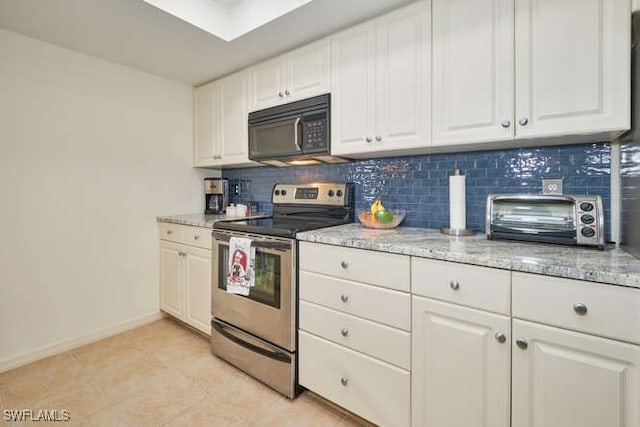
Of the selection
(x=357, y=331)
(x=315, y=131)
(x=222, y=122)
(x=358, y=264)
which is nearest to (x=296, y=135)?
(x=315, y=131)

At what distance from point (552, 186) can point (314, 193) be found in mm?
1453

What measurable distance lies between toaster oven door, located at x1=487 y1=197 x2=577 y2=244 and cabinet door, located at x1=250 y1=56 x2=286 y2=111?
1.59 m

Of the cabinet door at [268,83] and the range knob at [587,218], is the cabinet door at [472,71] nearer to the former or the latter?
the range knob at [587,218]

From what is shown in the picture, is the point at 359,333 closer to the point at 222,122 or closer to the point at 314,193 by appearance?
the point at 314,193

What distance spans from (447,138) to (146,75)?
8.33 ft

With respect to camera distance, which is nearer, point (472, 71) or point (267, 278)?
point (472, 71)

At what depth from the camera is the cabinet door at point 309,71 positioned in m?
1.97

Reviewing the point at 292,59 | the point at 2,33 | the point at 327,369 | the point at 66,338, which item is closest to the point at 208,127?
the point at 292,59

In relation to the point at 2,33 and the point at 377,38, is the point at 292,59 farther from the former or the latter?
the point at 2,33

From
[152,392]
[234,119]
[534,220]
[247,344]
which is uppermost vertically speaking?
[234,119]

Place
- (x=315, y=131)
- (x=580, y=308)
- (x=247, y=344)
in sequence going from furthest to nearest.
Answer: (x=315, y=131) → (x=247, y=344) → (x=580, y=308)

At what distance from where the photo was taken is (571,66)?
1.24 m

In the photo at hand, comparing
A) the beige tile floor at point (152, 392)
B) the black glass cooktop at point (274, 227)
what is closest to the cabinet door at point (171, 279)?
the beige tile floor at point (152, 392)

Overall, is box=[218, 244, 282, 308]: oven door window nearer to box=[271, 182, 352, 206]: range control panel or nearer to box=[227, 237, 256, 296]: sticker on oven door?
box=[227, 237, 256, 296]: sticker on oven door
